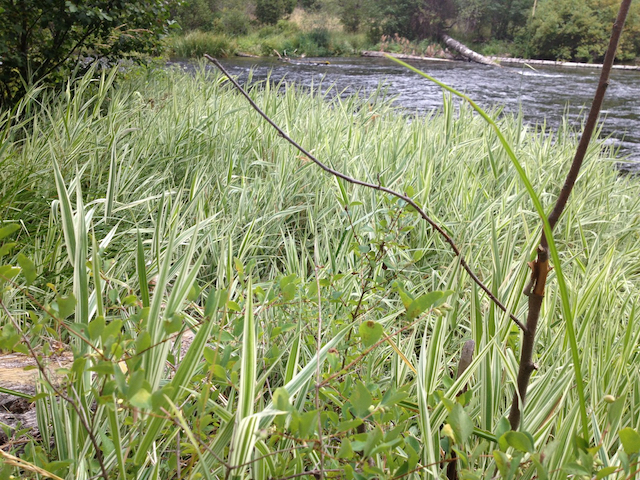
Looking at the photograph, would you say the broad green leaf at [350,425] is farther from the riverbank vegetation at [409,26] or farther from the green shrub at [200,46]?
the riverbank vegetation at [409,26]

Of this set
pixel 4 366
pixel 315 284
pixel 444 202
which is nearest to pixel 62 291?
pixel 4 366

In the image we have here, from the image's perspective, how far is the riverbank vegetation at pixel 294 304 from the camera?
0.51 m

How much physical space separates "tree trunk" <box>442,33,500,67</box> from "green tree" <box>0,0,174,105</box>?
1219 centimetres

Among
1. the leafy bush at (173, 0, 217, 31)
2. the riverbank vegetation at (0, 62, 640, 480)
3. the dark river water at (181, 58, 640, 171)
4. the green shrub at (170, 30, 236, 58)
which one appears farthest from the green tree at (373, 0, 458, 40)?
the riverbank vegetation at (0, 62, 640, 480)

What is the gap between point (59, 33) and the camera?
2525 millimetres

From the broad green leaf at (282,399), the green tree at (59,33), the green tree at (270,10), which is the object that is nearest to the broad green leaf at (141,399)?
the broad green leaf at (282,399)

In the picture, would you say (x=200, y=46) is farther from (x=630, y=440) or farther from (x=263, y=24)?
(x=630, y=440)

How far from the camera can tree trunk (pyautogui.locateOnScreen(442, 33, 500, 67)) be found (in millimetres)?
14746

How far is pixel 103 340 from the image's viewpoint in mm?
438

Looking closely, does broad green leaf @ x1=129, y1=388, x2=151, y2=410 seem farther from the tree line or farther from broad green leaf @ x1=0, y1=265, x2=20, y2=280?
the tree line

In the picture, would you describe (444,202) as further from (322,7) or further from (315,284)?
(322,7)

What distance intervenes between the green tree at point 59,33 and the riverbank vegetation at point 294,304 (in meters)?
0.32

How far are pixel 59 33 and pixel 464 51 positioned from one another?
17.2 metres

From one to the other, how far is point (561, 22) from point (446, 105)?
1616 centimetres
